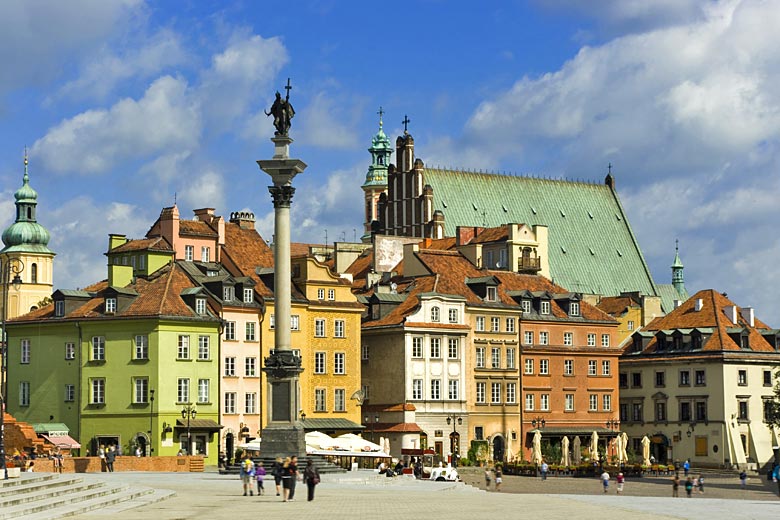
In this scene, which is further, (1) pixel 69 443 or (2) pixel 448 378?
(2) pixel 448 378

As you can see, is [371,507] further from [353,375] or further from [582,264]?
[582,264]

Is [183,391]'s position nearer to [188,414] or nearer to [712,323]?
[188,414]

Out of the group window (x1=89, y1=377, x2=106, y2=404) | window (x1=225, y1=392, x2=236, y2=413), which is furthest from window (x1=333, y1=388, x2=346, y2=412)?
window (x1=89, y1=377, x2=106, y2=404)

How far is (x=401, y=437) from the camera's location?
112 m

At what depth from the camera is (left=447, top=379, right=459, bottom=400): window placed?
381ft

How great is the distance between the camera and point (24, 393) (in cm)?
10700

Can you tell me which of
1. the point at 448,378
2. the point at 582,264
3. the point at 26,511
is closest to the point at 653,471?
the point at 448,378

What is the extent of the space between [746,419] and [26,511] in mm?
81652

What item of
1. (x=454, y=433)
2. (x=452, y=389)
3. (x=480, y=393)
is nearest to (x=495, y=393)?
(x=480, y=393)

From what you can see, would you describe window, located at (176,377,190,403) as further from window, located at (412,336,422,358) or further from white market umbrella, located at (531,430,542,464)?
white market umbrella, located at (531,430,542,464)

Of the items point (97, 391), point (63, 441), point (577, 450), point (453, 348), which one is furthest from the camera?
point (577, 450)

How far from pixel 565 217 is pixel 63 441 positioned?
74.4m

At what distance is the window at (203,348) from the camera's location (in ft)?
347

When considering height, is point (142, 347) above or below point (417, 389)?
above
